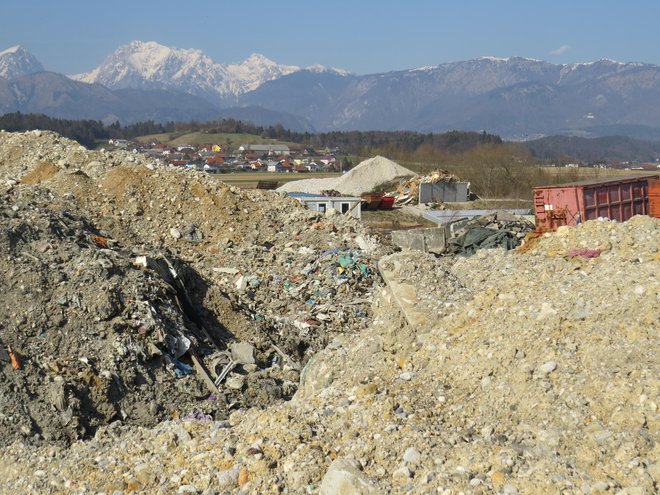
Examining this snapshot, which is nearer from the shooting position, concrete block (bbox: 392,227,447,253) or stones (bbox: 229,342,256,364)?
stones (bbox: 229,342,256,364)

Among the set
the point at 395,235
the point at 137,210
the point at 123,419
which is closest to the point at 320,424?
the point at 123,419


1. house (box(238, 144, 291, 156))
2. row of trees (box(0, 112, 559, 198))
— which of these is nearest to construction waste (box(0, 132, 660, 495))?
row of trees (box(0, 112, 559, 198))

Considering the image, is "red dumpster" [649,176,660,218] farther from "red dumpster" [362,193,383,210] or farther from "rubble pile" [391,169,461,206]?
"rubble pile" [391,169,461,206]

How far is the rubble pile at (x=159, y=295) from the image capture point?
30.0 ft

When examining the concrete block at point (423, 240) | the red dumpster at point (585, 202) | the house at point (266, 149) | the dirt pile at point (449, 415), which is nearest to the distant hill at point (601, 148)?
the house at point (266, 149)

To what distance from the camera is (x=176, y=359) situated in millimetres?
9992

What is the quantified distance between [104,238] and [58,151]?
7.69 metres

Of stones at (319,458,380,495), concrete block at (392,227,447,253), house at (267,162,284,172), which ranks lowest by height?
stones at (319,458,380,495)

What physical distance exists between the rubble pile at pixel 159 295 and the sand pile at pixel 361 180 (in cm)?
1912

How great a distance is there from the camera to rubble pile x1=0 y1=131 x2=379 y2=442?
360 inches

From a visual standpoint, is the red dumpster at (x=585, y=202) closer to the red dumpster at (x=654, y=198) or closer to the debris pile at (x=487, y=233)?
the red dumpster at (x=654, y=198)

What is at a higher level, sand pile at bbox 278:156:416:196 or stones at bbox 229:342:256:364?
sand pile at bbox 278:156:416:196

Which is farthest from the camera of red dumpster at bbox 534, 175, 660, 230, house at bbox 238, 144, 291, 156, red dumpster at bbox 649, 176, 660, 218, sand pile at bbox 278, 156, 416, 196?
house at bbox 238, 144, 291, 156

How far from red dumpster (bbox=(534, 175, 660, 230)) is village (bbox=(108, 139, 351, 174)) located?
48.8 metres
